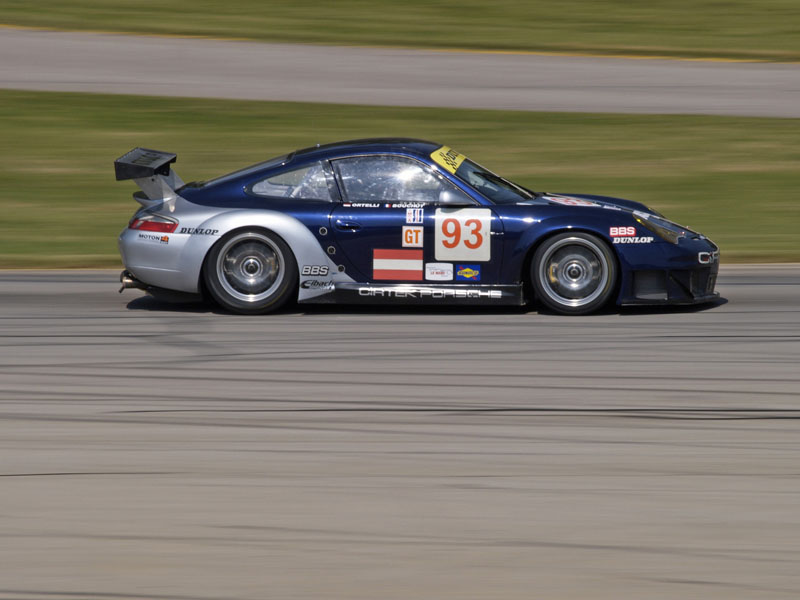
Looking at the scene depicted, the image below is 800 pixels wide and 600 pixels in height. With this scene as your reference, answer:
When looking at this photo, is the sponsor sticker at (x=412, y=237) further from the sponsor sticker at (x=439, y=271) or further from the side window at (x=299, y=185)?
the side window at (x=299, y=185)

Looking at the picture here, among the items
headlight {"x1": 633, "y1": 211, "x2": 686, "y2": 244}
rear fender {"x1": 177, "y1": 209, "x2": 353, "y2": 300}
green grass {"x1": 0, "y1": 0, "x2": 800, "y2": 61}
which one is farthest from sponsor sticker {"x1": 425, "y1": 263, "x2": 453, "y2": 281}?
green grass {"x1": 0, "y1": 0, "x2": 800, "y2": 61}

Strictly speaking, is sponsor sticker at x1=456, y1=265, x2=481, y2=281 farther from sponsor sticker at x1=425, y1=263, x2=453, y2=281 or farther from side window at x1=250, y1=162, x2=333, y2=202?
side window at x1=250, y1=162, x2=333, y2=202

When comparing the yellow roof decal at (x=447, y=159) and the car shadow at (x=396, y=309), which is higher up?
the yellow roof decal at (x=447, y=159)

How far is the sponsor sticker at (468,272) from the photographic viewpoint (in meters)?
7.98

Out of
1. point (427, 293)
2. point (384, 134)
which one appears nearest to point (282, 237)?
point (427, 293)

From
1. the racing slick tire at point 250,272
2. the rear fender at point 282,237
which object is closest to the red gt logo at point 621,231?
the rear fender at point 282,237

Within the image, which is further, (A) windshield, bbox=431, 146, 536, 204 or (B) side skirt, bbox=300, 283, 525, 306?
(A) windshield, bbox=431, 146, 536, 204

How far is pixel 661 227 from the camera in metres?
8.13

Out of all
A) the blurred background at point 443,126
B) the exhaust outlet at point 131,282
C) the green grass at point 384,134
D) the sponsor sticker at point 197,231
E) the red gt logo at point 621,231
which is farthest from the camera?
the blurred background at point 443,126

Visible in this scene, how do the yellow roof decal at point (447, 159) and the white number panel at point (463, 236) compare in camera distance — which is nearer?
the white number panel at point (463, 236)

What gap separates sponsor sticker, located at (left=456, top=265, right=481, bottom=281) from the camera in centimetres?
798

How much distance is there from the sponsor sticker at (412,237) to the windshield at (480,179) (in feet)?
1.72

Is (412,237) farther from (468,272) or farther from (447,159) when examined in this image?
(447,159)

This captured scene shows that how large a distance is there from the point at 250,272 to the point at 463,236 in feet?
5.06
